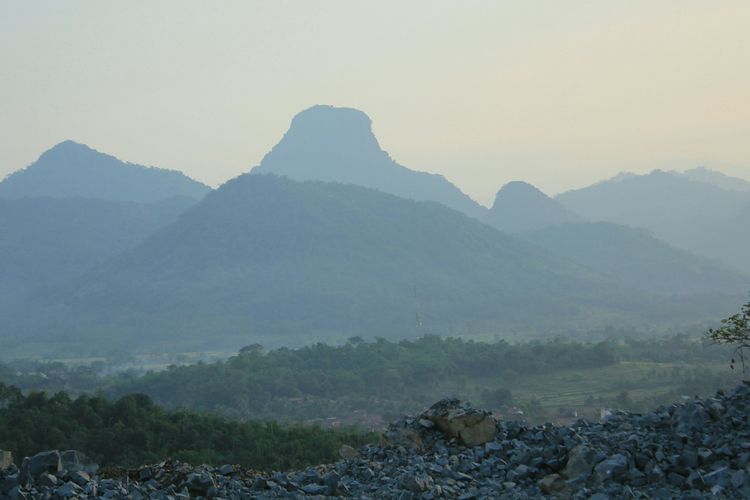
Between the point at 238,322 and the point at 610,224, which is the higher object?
the point at 610,224

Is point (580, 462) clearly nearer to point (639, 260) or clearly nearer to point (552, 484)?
point (552, 484)

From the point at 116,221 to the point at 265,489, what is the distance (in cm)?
19305

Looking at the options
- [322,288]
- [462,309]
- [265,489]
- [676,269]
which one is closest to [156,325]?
[322,288]

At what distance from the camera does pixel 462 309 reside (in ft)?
423

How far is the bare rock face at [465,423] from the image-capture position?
1291cm

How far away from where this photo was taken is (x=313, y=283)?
139250mm

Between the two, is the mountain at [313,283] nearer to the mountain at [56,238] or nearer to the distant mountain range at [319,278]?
the distant mountain range at [319,278]

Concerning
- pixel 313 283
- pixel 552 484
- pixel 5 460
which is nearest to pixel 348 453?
pixel 552 484

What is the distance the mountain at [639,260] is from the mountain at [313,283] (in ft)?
57.1

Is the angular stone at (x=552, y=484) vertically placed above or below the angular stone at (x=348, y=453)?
above

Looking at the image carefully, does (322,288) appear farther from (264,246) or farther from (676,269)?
(676,269)

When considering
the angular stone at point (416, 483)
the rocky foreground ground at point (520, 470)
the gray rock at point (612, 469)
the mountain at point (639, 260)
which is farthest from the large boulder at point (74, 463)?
the mountain at point (639, 260)

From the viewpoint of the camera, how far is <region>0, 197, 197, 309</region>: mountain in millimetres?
167000

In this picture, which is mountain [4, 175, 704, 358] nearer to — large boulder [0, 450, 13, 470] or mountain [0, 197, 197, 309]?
mountain [0, 197, 197, 309]
